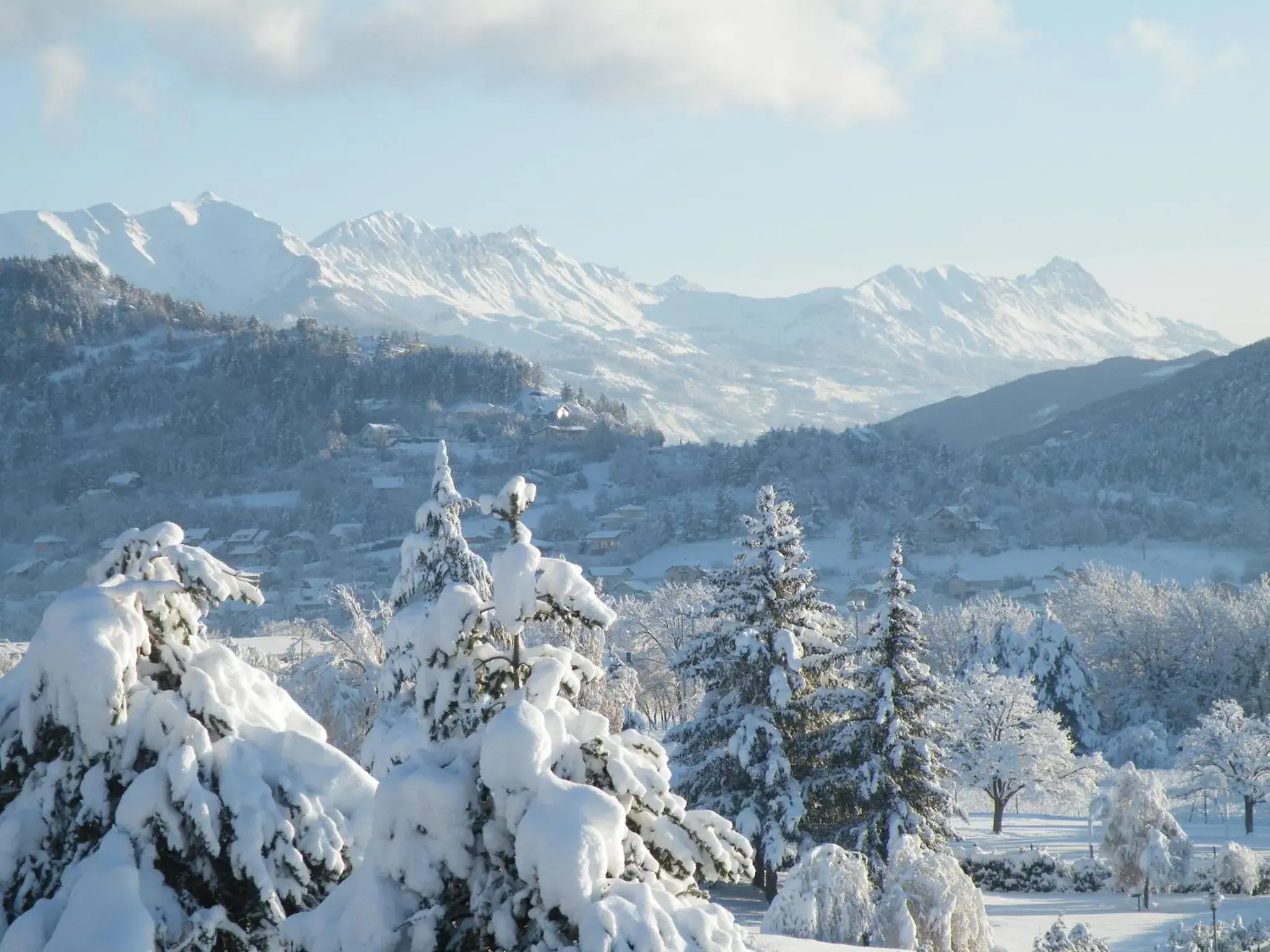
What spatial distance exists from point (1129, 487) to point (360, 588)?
9398 cm

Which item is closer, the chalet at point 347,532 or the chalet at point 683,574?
the chalet at point 683,574

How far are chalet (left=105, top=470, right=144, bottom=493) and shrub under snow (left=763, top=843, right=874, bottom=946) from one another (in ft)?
579

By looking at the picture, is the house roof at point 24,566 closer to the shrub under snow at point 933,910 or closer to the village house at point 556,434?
the village house at point 556,434

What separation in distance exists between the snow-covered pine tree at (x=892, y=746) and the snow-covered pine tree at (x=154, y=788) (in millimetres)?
18484

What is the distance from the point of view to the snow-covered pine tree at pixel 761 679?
25344 millimetres

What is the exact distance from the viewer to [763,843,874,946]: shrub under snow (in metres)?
20.5

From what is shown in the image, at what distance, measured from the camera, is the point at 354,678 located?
115 ft

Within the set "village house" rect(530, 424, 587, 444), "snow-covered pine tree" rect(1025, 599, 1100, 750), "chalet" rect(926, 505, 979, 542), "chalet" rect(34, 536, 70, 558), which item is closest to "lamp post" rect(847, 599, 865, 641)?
"chalet" rect(926, 505, 979, 542)

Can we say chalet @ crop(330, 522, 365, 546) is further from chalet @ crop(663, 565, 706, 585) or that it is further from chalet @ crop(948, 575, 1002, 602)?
chalet @ crop(948, 575, 1002, 602)

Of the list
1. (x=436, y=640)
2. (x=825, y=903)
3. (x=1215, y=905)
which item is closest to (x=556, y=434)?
(x=825, y=903)

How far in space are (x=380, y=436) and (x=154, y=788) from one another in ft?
609

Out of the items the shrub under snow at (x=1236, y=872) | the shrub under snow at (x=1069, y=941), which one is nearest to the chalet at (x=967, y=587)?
the shrub under snow at (x=1236, y=872)

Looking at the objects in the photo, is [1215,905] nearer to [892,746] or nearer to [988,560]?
[892,746]

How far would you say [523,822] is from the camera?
6.11m
